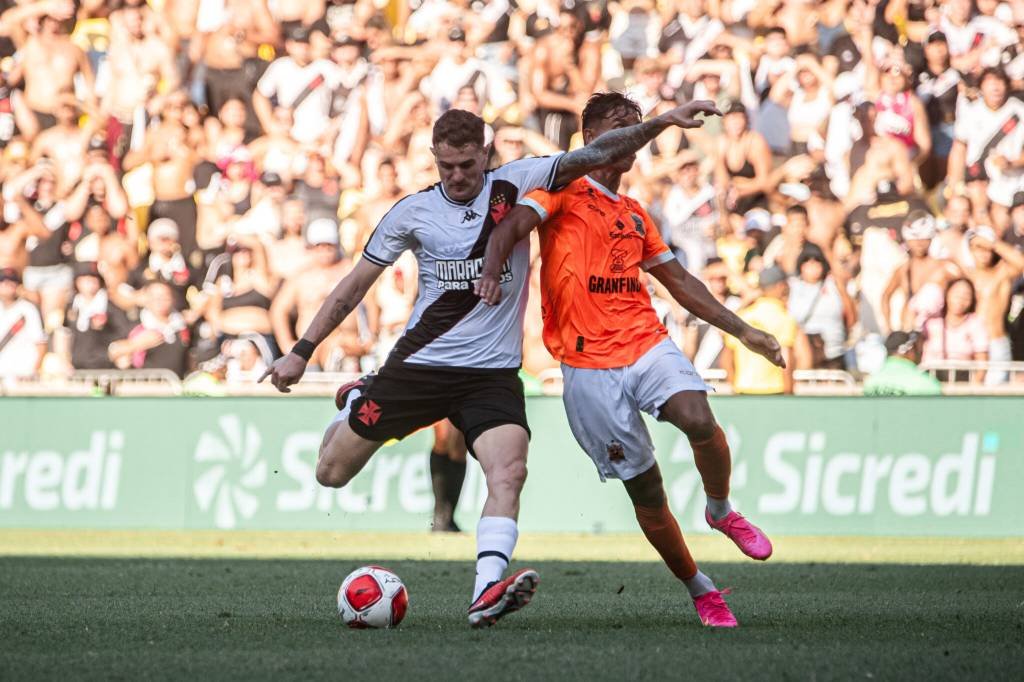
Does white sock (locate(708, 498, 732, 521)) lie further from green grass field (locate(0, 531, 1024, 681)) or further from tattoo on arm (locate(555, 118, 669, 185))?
tattoo on arm (locate(555, 118, 669, 185))

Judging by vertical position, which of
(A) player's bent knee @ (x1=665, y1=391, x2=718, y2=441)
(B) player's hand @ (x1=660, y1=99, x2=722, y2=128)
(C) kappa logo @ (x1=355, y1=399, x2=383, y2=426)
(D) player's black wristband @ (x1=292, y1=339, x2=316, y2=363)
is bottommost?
(C) kappa logo @ (x1=355, y1=399, x2=383, y2=426)

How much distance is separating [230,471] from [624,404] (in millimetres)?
8922

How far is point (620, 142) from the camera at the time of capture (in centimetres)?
775

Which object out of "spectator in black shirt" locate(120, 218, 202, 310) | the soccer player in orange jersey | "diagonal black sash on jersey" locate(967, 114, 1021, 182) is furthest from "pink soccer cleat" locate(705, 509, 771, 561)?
"spectator in black shirt" locate(120, 218, 202, 310)

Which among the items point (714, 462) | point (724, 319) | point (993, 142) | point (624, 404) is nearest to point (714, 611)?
point (714, 462)

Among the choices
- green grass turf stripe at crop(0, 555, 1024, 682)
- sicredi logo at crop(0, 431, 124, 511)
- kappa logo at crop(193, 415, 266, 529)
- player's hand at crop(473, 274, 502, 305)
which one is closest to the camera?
green grass turf stripe at crop(0, 555, 1024, 682)

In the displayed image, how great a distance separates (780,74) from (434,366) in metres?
11.1

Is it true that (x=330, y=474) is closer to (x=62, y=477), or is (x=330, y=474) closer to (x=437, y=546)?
(x=437, y=546)

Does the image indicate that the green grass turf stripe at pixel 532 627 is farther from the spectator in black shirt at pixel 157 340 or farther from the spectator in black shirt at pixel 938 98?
the spectator in black shirt at pixel 938 98

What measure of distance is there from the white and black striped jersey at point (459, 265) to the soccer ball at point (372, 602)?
43.3 inches

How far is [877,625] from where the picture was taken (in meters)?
7.80

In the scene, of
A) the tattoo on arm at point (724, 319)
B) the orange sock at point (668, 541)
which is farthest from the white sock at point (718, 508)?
the tattoo on arm at point (724, 319)

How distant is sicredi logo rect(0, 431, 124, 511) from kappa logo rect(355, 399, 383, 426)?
8966 mm

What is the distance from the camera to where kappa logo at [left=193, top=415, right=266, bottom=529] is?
16125 mm
